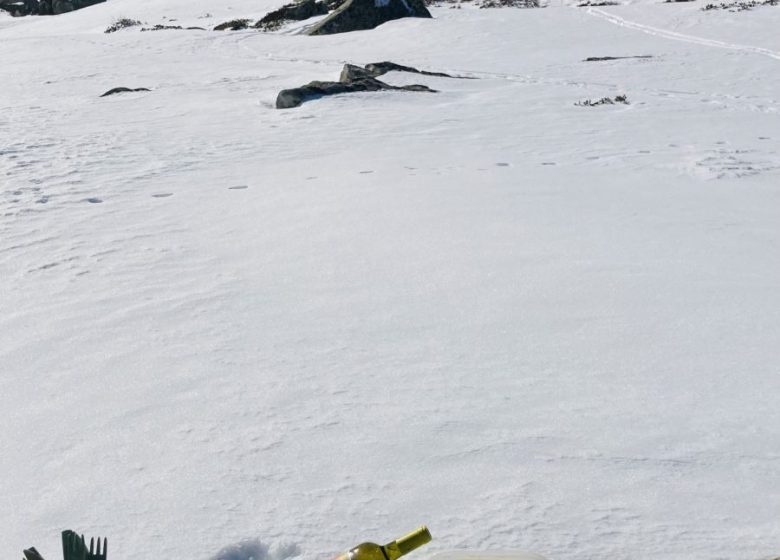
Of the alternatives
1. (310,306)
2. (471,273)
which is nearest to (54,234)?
(310,306)

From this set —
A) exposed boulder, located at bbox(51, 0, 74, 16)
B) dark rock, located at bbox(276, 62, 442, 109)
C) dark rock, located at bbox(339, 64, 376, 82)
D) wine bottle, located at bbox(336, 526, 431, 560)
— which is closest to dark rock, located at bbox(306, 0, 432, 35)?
dark rock, located at bbox(339, 64, 376, 82)

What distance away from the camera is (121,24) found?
2695cm

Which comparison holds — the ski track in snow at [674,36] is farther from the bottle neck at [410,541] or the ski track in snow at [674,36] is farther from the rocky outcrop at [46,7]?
the rocky outcrop at [46,7]

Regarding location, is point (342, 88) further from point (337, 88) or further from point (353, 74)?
point (353, 74)

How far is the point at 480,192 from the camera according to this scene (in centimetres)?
637

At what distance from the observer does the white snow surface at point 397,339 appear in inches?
92.4

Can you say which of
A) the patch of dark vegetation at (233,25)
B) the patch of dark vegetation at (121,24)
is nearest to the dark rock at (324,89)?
the patch of dark vegetation at (233,25)

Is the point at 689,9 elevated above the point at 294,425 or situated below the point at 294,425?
above

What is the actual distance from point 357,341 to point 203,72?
1307 centimetres

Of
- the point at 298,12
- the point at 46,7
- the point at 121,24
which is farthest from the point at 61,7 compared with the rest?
the point at 298,12

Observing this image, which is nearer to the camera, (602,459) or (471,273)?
(602,459)

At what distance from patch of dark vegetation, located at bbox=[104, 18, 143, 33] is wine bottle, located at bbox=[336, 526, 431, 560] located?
2660cm

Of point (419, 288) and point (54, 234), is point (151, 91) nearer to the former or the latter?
point (54, 234)

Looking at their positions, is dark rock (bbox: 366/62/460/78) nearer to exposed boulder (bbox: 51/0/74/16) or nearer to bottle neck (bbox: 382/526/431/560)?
bottle neck (bbox: 382/526/431/560)
